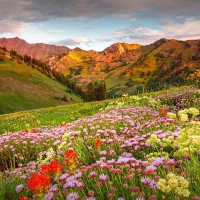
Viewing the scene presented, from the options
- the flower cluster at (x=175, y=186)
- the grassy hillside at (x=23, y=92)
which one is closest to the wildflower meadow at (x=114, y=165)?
the flower cluster at (x=175, y=186)

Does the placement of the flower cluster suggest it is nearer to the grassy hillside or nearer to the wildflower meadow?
the wildflower meadow

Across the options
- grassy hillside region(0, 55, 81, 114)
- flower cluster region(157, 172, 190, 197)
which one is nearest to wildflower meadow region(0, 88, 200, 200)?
flower cluster region(157, 172, 190, 197)

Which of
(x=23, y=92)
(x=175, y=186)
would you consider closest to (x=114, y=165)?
(x=175, y=186)

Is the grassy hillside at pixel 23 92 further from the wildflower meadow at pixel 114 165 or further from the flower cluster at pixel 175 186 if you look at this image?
the flower cluster at pixel 175 186

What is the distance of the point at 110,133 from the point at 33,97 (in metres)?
95.7

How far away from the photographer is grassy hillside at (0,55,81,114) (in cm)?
8984

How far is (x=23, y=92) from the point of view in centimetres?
10050

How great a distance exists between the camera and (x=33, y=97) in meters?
100

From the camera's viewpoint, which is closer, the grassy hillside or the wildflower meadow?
the wildflower meadow

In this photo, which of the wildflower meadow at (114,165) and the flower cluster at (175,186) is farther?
the wildflower meadow at (114,165)

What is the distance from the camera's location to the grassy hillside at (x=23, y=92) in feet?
295

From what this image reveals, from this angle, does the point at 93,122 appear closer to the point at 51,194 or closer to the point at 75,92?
the point at 51,194

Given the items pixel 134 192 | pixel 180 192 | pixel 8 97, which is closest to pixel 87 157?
pixel 134 192

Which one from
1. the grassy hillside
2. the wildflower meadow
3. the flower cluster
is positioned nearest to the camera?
the flower cluster
